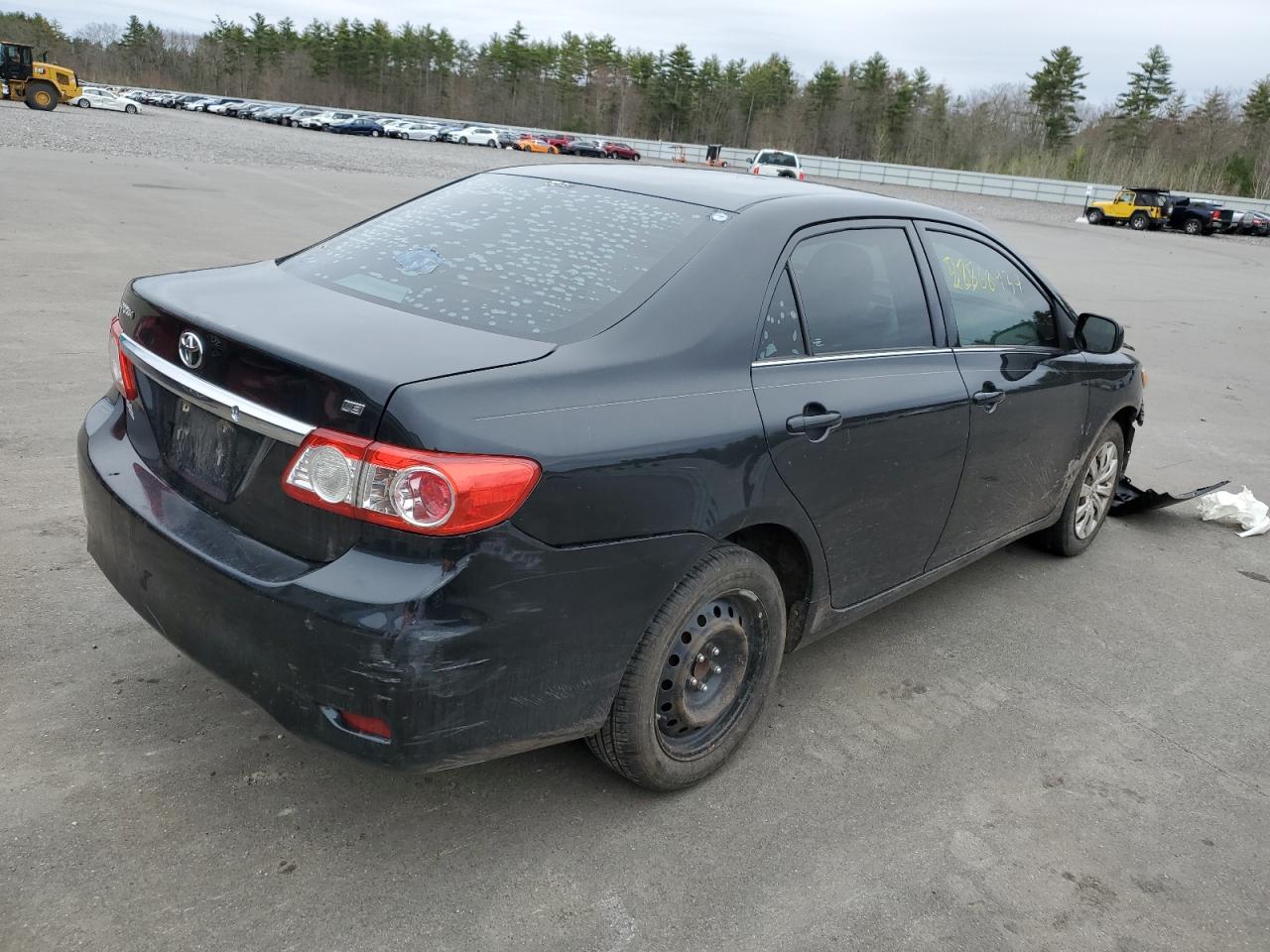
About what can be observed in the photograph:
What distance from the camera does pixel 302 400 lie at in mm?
2322

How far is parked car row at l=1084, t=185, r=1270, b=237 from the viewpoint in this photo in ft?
134

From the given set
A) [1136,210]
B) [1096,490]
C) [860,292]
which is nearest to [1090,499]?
[1096,490]

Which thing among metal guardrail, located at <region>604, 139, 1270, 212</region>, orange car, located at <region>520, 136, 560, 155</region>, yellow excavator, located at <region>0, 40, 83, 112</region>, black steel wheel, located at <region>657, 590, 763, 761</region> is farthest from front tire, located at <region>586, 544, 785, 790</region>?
orange car, located at <region>520, 136, 560, 155</region>

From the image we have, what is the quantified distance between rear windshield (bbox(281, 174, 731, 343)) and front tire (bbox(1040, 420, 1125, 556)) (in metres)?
2.80

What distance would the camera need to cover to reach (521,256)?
10.0 feet

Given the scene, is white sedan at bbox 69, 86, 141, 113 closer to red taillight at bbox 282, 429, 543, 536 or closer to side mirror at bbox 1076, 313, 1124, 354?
side mirror at bbox 1076, 313, 1124, 354

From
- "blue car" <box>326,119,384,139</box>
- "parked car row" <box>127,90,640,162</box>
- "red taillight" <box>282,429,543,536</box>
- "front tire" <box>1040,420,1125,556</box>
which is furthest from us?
"parked car row" <box>127,90,640,162</box>

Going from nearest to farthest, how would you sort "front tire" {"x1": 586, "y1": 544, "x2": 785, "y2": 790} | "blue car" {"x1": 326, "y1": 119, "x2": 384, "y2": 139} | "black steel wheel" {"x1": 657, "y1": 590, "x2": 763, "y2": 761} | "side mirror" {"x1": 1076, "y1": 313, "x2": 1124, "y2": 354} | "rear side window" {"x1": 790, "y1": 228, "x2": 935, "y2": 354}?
Answer: "front tire" {"x1": 586, "y1": 544, "x2": 785, "y2": 790}
"black steel wheel" {"x1": 657, "y1": 590, "x2": 763, "y2": 761}
"rear side window" {"x1": 790, "y1": 228, "x2": 935, "y2": 354}
"side mirror" {"x1": 1076, "y1": 313, "x2": 1124, "y2": 354}
"blue car" {"x1": 326, "y1": 119, "x2": 384, "y2": 139}

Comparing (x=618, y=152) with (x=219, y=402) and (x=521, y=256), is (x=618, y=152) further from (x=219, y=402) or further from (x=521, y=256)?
(x=219, y=402)

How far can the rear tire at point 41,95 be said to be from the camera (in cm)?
4356

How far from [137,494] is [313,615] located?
0.81 m

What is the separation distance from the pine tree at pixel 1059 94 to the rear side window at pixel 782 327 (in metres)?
102

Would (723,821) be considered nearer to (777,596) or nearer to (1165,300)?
(777,596)

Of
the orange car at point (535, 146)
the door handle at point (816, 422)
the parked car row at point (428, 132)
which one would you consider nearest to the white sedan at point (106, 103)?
the parked car row at point (428, 132)
